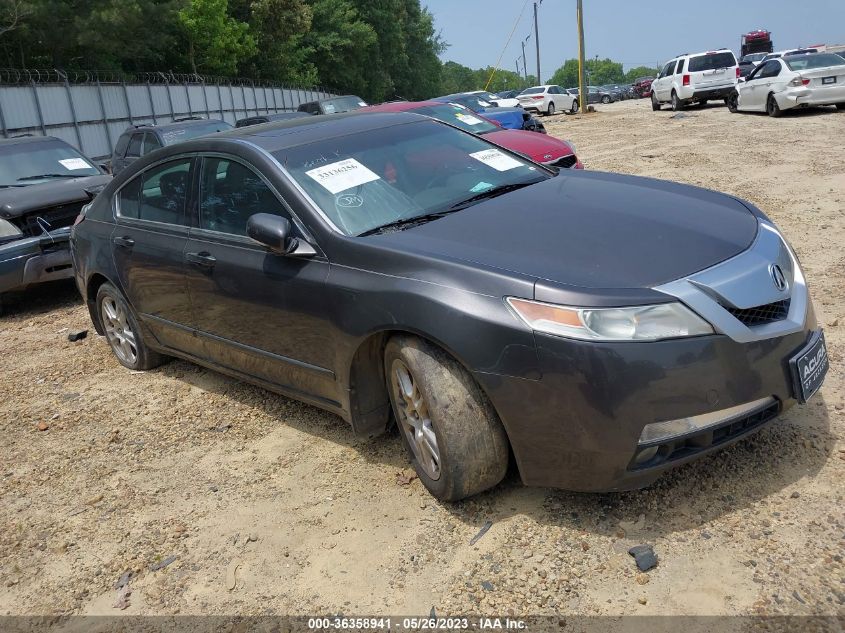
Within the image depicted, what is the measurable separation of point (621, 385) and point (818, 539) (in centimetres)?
93

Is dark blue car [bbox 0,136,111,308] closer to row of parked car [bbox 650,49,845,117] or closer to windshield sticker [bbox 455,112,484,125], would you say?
windshield sticker [bbox 455,112,484,125]

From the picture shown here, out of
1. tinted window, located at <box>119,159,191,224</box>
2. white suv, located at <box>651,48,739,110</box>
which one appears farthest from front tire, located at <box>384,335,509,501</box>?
white suv, located at <box>651,48,739,110</box>

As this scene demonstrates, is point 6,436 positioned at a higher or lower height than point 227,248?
lower

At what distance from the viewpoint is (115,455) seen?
14.4 ft

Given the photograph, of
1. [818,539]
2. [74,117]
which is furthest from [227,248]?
[74,117]

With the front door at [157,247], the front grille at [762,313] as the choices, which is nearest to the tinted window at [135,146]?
the front door at [157,247]

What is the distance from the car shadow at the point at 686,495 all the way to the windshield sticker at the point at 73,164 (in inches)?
297

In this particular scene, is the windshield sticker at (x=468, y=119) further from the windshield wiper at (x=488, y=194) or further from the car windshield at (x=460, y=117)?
the windshield wiper at (x=488, y=194)

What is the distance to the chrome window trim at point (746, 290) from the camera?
281 centimetres

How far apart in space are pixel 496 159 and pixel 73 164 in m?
6.62

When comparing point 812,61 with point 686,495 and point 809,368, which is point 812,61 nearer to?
point 809,368

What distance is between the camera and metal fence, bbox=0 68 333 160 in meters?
19.7

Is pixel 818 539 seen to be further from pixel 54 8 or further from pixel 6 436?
pixel 54 8

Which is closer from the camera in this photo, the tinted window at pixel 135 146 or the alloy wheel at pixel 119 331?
the alloy wheel at pixel 119 331
